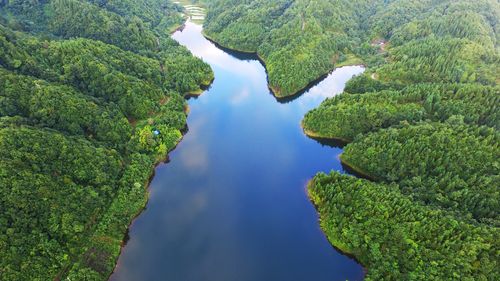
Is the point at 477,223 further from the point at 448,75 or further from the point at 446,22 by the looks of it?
the point at 446,22

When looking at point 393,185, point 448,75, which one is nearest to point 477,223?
point 393,185

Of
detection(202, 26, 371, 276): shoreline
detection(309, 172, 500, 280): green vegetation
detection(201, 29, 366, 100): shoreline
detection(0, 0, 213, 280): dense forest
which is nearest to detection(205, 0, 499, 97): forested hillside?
detection(201, 29, 366, 100): shoreline

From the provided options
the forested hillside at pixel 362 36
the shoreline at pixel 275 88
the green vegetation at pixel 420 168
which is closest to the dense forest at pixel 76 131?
the shoreline at pixel 275 88

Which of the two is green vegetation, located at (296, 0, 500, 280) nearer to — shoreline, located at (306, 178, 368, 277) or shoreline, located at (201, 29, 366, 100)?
shoreline, located at (306, 178, 368, 277)

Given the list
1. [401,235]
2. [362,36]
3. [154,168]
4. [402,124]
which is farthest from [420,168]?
[362,36]

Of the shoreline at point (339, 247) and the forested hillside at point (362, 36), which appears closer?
the shoreline at point (339, 247)

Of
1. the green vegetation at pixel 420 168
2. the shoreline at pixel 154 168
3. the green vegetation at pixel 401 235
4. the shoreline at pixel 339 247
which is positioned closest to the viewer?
the green vegetation at pixel 401 235

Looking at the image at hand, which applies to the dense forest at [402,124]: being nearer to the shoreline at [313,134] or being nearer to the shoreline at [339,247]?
the shoreline at [339,247]
